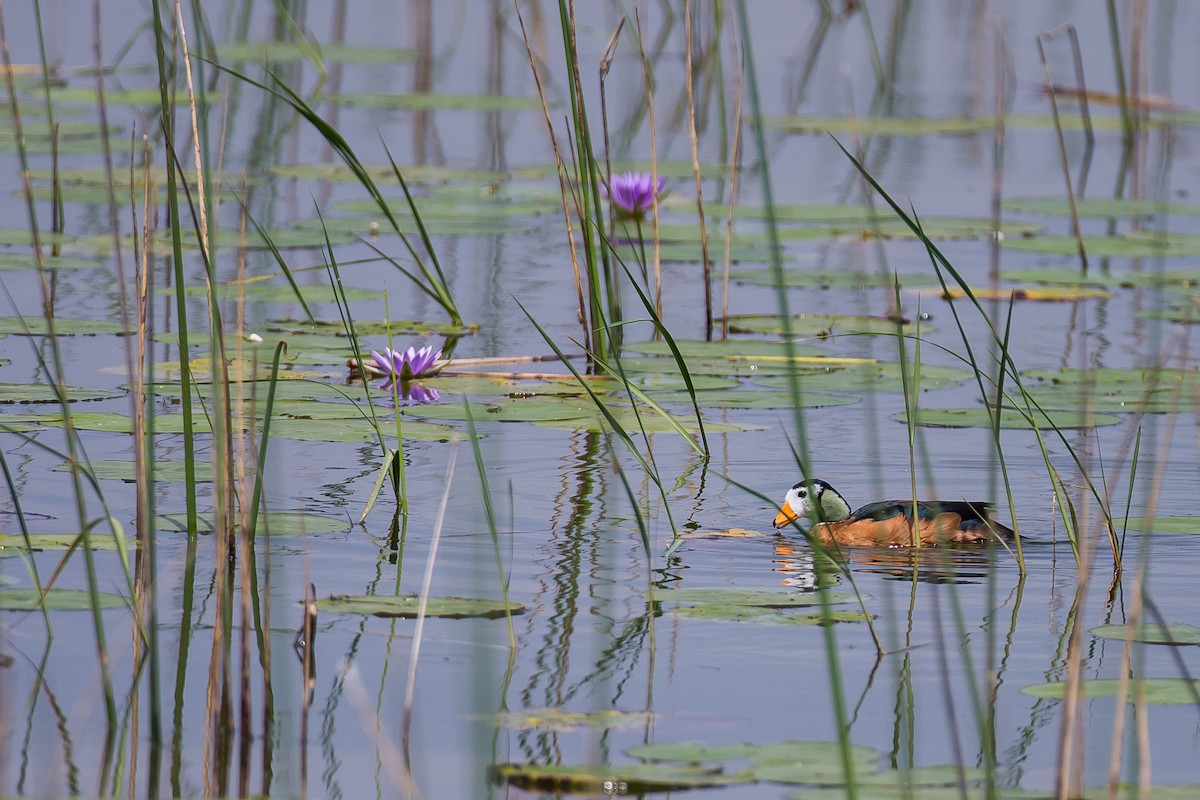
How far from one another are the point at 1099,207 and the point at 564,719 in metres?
7.36

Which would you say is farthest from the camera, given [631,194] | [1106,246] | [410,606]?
[1106,246]

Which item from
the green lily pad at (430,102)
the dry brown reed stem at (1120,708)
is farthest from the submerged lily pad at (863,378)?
the green lily pad at (430,102)

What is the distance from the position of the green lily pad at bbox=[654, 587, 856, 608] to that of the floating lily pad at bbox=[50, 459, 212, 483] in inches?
61.0

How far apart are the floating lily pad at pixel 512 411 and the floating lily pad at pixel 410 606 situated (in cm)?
175

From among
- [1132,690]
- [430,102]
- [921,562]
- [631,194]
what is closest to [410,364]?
[921,562]

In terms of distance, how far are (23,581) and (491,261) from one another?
201 inches

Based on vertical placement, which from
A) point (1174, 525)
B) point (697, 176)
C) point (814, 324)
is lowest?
point (1174, 525)

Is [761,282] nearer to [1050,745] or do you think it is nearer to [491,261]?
[491,261]

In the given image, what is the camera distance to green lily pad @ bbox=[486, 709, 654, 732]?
3.35 metres

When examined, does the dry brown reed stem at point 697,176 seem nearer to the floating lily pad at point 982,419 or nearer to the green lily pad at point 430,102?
the floating lily pad at point 982,419

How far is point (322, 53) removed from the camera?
568 inches

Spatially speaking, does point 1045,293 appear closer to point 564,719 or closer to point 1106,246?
point 1106,246

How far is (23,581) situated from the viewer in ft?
13.7

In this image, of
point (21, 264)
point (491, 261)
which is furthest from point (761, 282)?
point (21, 264)
